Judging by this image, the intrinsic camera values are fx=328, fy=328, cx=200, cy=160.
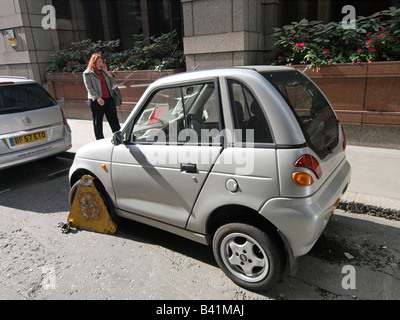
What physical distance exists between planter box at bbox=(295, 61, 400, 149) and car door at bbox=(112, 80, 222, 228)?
406cm

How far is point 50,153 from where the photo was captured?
19.2 ft

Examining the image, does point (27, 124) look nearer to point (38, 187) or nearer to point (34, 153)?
point (34, 153)

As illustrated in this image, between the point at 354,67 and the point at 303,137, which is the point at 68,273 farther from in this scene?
the point at 354,67

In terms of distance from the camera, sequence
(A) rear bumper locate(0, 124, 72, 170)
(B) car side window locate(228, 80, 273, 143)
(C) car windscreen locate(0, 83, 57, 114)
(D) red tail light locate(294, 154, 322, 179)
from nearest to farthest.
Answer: (D) red tail light locate(294, 154, 322, 179)
(B) car side window locate(228, 80, 273, 143)
(A) rear bumper locate(0, 124, 72, 170)
(C) car windscreen locate(0, 83, 57, 114)

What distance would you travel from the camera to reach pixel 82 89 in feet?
33.4

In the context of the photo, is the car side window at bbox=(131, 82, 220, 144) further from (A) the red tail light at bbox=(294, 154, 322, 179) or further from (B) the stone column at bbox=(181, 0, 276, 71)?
(B) the stone column at bbox=(181, 0, 276, 71)

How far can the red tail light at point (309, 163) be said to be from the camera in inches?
92.0

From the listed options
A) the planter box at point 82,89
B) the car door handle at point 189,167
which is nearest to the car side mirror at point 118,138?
the car door handle at point 189,167

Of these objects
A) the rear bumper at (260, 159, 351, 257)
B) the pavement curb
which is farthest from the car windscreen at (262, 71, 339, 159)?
the pavement curb

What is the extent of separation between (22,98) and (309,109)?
4984 millimetres

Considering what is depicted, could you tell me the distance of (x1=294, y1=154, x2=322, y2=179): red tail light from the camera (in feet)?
7.66

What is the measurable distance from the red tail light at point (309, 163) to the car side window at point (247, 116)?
0.26 meters

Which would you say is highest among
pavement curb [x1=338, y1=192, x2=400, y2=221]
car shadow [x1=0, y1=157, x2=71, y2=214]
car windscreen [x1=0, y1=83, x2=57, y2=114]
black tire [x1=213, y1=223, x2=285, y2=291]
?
car windscreen [x1=0, y1=83, x2=57, y2=114]

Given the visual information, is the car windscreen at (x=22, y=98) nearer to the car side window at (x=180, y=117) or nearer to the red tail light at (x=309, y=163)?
the car side window at (x=180, y=117)
